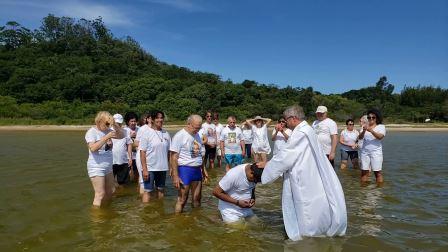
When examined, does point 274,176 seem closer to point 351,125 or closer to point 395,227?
point 395,227

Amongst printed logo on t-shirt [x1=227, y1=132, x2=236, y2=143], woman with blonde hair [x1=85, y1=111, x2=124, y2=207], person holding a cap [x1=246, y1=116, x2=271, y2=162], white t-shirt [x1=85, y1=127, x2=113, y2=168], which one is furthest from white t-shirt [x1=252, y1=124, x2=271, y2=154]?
white t-shirt [x1=85, y1=127, x2=113, y2=168]

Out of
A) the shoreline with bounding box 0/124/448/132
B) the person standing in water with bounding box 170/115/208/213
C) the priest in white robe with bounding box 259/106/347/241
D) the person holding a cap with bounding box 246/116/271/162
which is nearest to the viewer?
the priest in white robe with bounding box 259/106/347/241

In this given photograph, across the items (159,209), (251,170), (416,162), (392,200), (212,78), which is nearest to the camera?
(251,170)

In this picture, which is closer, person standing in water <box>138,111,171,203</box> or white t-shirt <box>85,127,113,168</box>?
white t-shirt <box>85,127,113,168</box>

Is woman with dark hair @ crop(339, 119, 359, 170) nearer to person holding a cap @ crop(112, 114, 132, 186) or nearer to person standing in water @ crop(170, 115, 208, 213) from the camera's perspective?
person holding a cap @ crop(112, 114, 132, 186)

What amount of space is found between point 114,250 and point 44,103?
5473 cm

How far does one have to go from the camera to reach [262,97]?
210 feet

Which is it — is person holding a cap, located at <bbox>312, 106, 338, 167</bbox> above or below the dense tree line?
below

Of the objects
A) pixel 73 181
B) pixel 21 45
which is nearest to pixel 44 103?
pixel 21 45

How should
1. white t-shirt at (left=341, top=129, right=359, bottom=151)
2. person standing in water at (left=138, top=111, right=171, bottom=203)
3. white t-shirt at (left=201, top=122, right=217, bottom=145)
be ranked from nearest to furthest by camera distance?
person standing in water at (left=138, top=111, right=171, bottom=203) < white t-shirt at (left=201, top=122, right=217, bottom=145) < white t-shirt at (left=341, top=129, right=359, bottom=151)

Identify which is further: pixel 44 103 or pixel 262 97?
pixel 262 97

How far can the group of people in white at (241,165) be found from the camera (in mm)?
5215

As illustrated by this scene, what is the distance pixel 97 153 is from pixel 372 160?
6.11 m

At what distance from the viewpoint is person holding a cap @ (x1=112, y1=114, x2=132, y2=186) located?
8.95 meters
